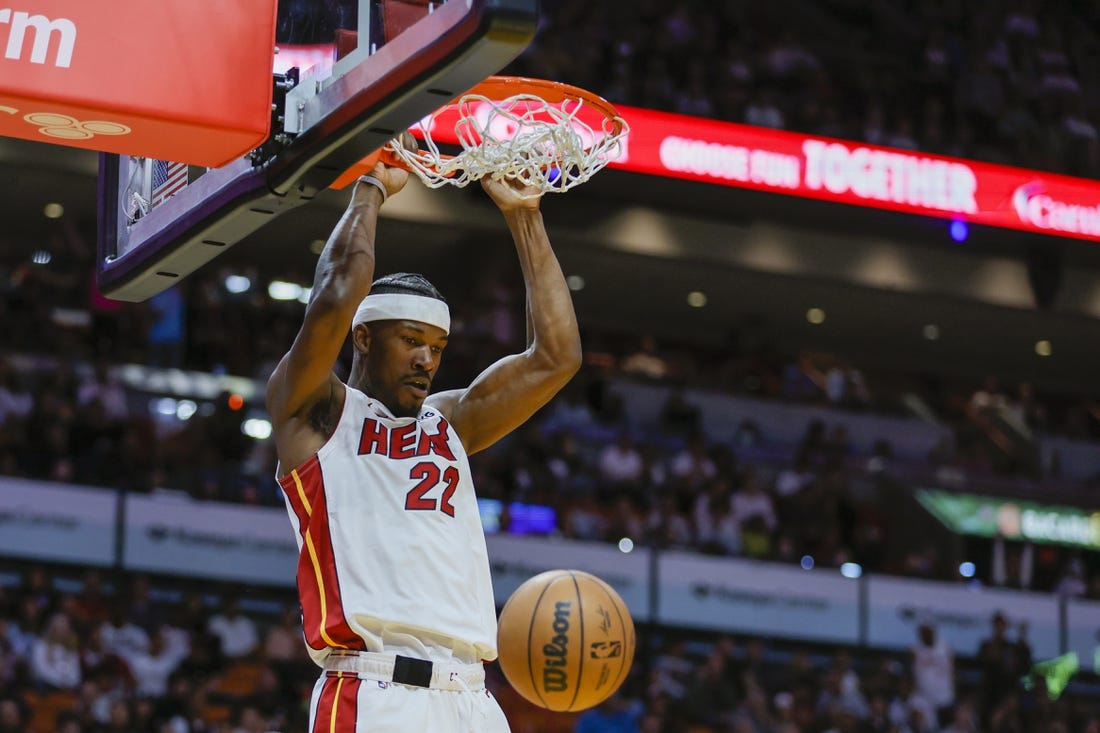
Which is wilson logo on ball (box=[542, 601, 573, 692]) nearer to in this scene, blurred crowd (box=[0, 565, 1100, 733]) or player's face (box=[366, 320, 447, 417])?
player's face (box=[366, 320, 447, 417])

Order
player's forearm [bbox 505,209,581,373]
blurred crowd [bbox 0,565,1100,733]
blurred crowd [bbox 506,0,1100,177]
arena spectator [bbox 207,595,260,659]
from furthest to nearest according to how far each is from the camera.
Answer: blurred crowd [bbox 506,0,1100,177], arena spectator [bbox 207,595,260,659], blurred crowd [bbox 0,565,1100,733], player's forearm [bbox 505,209,581,373]

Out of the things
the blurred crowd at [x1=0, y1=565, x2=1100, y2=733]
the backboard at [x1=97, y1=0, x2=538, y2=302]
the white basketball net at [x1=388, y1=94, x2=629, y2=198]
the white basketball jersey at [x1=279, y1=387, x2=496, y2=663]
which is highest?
the white basketball net at [x1=388, y1=94, x2=629, y2=198]

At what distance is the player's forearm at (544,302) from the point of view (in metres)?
5.16

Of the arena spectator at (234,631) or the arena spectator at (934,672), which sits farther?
the arena spectator at (934,672)

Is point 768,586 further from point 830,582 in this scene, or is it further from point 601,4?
point 601,4

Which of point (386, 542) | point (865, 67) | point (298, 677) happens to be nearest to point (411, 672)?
point (386, 542)

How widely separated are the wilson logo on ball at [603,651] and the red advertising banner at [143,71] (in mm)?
3353

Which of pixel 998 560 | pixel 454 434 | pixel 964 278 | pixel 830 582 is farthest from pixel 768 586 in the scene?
pixel 454 434

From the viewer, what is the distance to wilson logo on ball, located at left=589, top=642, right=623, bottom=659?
6953mm

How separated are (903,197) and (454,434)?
11.9 meters

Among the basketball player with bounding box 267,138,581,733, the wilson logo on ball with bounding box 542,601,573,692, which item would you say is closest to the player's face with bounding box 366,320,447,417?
the basketball player with bounding box 267,138,581,733

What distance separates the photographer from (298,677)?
475 inches

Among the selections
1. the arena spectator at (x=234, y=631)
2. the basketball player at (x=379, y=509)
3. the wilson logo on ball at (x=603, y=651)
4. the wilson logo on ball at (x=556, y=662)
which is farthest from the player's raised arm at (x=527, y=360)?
the arena spectator at (x=234, y=631)

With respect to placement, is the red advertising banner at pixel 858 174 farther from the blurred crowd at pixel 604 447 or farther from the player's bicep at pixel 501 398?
the player's bicep at pixel 501 398
